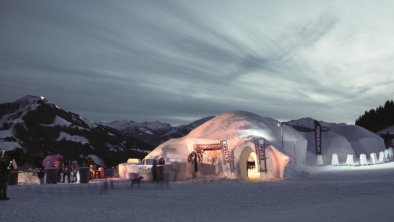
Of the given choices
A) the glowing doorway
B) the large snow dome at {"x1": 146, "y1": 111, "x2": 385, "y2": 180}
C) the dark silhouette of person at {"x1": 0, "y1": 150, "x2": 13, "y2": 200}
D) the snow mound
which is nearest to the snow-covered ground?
the dark silhouette of person at {"x1": 0, "y1": 150, "x2": 13, "y2": 200}

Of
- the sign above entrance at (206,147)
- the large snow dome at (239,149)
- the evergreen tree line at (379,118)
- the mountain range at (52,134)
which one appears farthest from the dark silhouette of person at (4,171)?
the evergreen tree line at (379,118)

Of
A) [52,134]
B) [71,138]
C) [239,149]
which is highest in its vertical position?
[52,134]

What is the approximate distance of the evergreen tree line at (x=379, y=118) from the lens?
117 m

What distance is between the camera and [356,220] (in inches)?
370

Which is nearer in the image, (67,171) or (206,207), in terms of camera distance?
(206,207)

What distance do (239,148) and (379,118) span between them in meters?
99.9

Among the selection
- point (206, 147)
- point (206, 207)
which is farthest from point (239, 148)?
point (206, 207)

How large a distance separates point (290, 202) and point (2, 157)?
9.06 meters

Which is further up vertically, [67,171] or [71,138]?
[71,138]

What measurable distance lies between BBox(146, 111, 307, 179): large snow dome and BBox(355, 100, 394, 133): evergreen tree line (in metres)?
87.1

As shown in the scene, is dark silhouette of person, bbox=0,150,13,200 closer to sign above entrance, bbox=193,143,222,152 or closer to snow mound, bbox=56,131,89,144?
sign above entrance, bbox=193,143,222,152

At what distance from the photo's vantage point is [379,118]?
120000 mm

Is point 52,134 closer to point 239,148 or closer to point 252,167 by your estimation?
point 252,167

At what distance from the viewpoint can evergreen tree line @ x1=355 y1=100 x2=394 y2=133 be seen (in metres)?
117
